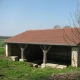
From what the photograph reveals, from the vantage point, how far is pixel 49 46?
1673cm

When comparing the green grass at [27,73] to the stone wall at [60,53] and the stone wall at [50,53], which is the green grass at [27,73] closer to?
the stone wall at [60,53]

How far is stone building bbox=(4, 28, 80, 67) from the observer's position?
15656mm

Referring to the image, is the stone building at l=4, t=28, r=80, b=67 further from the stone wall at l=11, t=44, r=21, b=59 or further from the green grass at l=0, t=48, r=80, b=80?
the green grass at l=0, t=48, r=80, b=80

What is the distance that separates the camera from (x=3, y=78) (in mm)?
10211

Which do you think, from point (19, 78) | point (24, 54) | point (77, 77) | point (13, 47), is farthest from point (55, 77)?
point (13, 47)

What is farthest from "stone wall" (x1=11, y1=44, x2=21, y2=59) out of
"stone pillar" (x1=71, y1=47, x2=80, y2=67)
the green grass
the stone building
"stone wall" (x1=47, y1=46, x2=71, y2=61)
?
"stone pillar" (x1=71, y1=47, x2=80, y2=67)

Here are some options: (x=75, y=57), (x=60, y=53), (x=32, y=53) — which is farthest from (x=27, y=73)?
(x=32, y=53)

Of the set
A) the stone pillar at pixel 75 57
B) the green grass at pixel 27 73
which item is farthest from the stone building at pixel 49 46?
the green grass at pixel 27 73

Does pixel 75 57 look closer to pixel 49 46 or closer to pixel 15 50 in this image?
pixel 49 46

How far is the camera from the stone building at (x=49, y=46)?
15.7 meters

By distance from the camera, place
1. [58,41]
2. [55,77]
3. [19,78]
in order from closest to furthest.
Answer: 1. [55,77]
2. [19,78]
3. [58,41]

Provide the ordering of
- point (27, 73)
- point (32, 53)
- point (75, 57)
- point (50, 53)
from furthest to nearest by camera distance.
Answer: point (32, 53)
point (50, 53)
point (75, 57)
point (27, 73)

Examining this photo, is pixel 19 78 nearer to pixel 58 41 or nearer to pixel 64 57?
pixel 58 41

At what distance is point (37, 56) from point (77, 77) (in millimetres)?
14111
